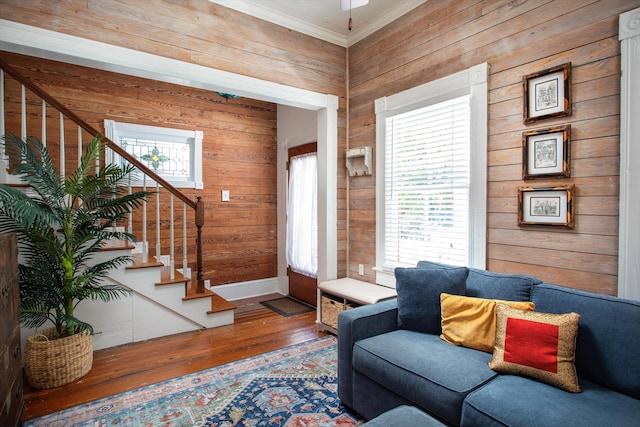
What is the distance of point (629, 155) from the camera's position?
1.87m

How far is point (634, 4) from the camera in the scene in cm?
187

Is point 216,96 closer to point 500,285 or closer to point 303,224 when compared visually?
point 303,224

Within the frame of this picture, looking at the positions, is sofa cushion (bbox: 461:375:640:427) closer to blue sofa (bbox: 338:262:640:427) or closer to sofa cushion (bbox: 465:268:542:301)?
blue sofa (bbox: 338:262:640:427)

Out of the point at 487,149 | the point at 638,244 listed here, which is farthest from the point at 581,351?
the point at 487,149

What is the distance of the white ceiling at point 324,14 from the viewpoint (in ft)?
10.2

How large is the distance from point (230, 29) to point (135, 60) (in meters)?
0.87

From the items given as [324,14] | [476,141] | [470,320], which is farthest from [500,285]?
[324,14]

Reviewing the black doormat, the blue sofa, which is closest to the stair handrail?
the black doormat

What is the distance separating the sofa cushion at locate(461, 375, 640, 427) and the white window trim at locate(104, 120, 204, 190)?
12.9ft

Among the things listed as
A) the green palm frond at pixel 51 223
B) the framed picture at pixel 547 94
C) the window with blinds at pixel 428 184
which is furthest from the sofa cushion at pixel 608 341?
the green palm frond at pixel 51 223

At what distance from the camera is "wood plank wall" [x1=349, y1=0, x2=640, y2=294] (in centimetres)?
198

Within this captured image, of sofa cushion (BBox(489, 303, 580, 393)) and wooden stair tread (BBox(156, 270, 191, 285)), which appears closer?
sofa cushion (BBox(489, 303, 580, 393))

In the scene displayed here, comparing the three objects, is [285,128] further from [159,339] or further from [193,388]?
[193,388]

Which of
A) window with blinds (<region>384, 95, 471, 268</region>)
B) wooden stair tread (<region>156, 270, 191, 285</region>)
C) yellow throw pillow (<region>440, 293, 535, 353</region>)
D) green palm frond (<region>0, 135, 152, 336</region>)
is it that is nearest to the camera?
yellow throw pillow (<region>440, 293, 535, 353</region>)
